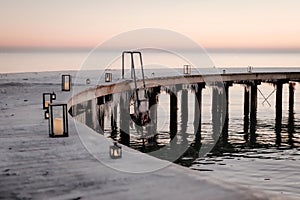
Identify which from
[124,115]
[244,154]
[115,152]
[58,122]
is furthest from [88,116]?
[115,152]

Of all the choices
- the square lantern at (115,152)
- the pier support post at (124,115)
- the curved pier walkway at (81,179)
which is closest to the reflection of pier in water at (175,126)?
the pier support post at (124,115)

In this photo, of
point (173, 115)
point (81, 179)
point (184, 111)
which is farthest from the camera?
point (184, 111)

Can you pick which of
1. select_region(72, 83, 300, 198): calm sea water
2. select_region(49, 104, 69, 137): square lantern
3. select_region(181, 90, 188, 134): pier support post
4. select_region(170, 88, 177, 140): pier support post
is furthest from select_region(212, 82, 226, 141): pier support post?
select_region(49, 104, 69, 137): square lantern

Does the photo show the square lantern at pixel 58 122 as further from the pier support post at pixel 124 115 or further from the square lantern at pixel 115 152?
the pier support post at pixel 124 115

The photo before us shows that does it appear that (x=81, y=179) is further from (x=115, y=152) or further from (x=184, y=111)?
(x=184, y=111)

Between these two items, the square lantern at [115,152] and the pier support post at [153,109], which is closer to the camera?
the square lantern at [115,152]

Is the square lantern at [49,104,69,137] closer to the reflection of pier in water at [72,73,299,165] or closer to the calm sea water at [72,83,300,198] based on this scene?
the calm sea water at [72,83,300,198]

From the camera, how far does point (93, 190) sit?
5.98 metres

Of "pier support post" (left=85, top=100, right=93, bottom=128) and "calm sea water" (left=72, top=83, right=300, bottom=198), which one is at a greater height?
"pier support post" (left=85, top=100, right=93, bottom=128)

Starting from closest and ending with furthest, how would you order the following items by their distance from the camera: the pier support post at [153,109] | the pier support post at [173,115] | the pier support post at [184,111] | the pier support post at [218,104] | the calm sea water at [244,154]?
1. the calm sea water at [244,154]
2. the pier support post at [153,109]
3. the pier support post at [173,115]
4. the pier support post at [184,111]
5. the pier support post at [218,104]

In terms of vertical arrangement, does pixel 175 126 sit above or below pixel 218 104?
below

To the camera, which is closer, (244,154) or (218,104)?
(244,154)

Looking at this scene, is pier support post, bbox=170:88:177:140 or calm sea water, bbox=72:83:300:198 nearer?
calm sea water, bbox=72:83:300:198

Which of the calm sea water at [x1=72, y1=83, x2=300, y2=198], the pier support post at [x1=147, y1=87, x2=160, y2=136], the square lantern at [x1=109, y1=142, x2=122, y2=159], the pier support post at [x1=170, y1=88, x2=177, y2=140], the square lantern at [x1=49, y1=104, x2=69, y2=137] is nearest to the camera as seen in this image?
the square lantern at [x1=109, y1=142, x2=122, y2=159]
